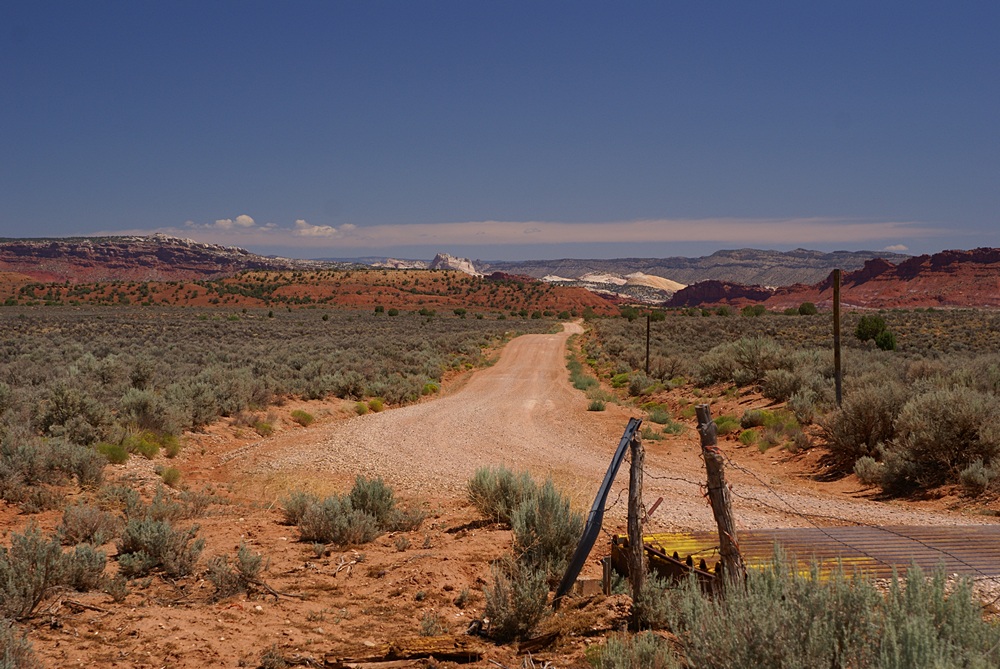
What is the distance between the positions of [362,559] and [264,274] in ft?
429

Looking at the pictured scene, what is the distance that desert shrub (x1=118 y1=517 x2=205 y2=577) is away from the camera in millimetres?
6223

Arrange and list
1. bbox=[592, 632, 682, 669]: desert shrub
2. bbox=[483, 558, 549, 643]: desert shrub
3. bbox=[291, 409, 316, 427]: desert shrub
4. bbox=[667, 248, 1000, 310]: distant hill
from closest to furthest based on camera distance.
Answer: bbox=[592, 632, 682, 669]: desert shrub, bbox=[483, 558, 549, 643]: desert shrub, bbox=[291, 409, 316, 427]: desert shrub, bbox=[667, 248, 1000, 310]: distant hill

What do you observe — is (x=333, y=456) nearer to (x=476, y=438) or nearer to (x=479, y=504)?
(x=476, y=438)

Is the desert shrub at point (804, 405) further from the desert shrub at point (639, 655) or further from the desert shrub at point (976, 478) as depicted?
the desert shrub at point (639, 655)

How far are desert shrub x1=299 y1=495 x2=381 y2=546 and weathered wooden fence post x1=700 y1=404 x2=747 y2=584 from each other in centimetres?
458

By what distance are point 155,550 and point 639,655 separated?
4.96 metres

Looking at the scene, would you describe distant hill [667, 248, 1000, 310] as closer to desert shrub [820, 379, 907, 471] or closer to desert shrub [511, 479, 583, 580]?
desert shrub [820, 379, 907, 471]

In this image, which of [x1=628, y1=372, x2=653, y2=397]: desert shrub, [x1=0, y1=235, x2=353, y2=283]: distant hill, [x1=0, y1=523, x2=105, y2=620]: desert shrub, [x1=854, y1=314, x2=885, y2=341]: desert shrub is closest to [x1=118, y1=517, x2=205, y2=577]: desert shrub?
[x1=0, y1=523, x2=105, y2=620]: desert shrub

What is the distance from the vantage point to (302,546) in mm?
7484

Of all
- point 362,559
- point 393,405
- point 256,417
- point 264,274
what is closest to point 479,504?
point 362,559

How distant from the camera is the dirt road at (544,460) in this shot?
895 cm

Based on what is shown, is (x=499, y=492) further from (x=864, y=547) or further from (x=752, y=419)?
(x=752, y=419)

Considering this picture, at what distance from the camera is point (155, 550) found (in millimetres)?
6426

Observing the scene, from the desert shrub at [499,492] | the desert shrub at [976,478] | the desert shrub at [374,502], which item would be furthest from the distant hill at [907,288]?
the desert shrub at [374,502]
